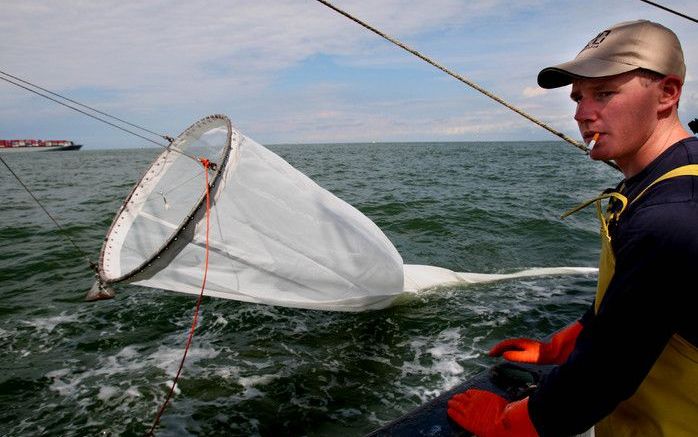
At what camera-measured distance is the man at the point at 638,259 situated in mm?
1307

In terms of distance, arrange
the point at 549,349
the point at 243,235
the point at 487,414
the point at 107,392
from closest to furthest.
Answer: the point at 487,414
the point at 549,349
the point at 243,235
the point at 107,392

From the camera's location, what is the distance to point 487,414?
2.42 m

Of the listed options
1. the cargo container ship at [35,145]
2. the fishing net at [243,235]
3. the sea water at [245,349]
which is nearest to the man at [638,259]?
the fishing net at [243,235]

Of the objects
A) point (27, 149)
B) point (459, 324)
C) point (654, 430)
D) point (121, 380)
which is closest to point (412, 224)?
point (459, 324)

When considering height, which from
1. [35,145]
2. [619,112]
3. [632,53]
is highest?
[632,53]

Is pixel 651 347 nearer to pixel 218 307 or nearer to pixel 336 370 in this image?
pixel 336 370

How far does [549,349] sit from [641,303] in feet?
5.85

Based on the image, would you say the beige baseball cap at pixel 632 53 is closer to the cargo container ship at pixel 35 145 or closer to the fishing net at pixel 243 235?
the fishing net at pixel 243 235

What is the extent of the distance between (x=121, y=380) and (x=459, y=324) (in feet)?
15.1

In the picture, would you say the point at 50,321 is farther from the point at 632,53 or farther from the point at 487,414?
the point at 632,53

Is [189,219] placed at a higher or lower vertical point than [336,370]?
higher

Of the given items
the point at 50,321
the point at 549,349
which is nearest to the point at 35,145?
the point at 50,321

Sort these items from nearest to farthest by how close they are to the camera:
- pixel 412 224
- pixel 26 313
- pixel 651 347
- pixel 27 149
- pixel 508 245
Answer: pixel 651 347 → pixel 26 313 → pixel 508 245 → pixel 412 224 → pixel 27 149

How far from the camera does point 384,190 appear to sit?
19.8m
